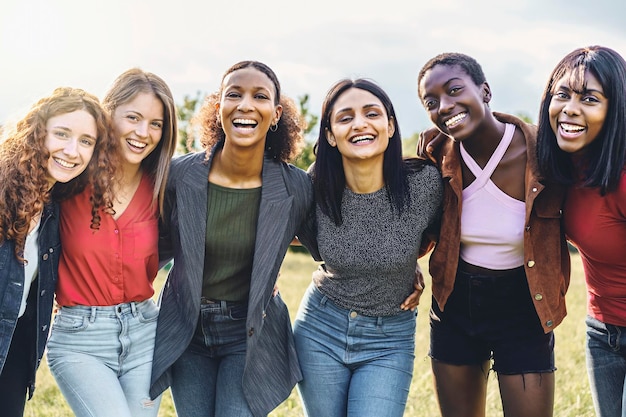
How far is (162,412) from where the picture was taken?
6051 millimetres

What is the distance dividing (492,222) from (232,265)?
152cm

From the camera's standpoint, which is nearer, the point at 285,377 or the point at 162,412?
the point at 285,377

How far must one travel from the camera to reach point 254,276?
4047 mm

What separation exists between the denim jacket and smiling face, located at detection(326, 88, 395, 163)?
5.51 ft

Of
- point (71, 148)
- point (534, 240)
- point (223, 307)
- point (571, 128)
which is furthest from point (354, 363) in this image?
point (71, 148)

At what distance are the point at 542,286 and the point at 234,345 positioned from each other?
1794mm

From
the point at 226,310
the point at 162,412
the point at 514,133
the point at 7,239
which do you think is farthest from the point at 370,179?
the point at 162,412

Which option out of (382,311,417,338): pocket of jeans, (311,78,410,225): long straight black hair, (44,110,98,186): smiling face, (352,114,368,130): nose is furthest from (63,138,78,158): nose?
(382,311,417,338): pocket of jeans

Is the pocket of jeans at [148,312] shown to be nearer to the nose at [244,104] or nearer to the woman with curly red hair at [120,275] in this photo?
the woman with curly red hair at [120,275]

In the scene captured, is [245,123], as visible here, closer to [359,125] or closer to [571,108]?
[359,125]

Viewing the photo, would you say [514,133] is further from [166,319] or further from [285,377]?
[166,319]

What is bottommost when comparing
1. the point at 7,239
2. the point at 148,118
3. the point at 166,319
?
the point at 166,319

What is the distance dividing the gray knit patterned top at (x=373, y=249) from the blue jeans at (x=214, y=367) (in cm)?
59

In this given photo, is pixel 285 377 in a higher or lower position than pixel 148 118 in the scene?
lower
